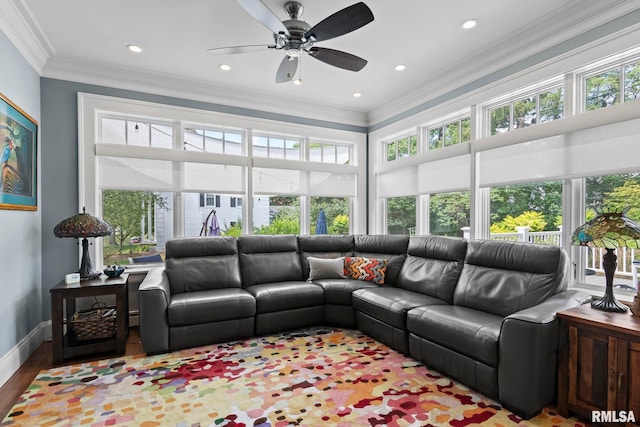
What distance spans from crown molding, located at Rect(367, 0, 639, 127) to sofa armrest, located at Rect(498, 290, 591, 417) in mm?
2247

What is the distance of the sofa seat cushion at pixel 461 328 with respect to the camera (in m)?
2.21

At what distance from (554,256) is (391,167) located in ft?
8.47

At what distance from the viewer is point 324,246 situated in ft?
14.8

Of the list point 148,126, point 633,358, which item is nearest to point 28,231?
point 148,126

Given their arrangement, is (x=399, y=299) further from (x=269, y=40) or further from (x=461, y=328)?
(x=269, y=40)

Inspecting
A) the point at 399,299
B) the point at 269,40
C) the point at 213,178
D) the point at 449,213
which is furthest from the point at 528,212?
the point at 213,178

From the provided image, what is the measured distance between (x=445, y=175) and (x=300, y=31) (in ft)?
8.04

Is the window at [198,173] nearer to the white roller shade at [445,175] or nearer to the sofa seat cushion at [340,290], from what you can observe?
the white roller shade at [445,175]

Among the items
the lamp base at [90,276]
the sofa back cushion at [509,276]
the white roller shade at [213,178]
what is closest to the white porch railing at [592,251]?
the sofa back cushion at [509,276]

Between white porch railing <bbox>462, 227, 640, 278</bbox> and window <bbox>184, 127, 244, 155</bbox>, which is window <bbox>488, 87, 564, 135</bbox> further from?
window <bbox>184, 127, 244, 155</bbox>

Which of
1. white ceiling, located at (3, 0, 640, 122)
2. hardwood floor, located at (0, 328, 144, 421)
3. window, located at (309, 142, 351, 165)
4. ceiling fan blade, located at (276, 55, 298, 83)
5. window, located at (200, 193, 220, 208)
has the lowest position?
hardwood floor, located at (0, 328, 144, 421)

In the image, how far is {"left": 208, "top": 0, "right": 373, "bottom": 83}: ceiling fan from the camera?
6.72 ft

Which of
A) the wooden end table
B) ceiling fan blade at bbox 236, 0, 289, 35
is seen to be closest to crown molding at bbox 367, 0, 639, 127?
ceiling fan blade at bbox 236, 0, 289, 35

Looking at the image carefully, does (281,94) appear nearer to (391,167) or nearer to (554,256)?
(391,167)
